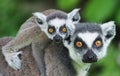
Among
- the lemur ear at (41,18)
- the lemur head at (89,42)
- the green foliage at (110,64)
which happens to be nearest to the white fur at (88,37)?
the lemur head at (89,42)

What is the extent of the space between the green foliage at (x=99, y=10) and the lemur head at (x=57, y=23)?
2.94 m

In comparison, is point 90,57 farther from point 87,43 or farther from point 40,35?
point 40,35

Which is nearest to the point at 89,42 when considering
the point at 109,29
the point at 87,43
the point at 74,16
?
the point at 87,43

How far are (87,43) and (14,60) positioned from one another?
3.01 feet

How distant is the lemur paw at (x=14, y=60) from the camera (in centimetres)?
679

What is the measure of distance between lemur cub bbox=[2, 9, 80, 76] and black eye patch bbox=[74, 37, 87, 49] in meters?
0.22

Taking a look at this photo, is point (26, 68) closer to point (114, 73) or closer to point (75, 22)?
point (75, 22)

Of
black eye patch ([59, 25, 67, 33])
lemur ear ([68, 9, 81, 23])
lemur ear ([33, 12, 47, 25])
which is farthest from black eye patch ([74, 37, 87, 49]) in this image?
lemur ear ([33, 12, 47, 25])

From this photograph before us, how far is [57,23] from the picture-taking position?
6.86 metres

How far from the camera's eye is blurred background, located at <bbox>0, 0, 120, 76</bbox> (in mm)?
9938

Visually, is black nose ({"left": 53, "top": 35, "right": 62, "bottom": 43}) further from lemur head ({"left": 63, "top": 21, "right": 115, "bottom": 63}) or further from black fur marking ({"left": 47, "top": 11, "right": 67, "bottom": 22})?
black fur marking ({"left": 47, "top": 11, "right": 67, "bottom": 22})

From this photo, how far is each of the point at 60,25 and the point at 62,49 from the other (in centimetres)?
30

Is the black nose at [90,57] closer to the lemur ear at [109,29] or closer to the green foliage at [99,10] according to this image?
the lemur ear at [109,29]

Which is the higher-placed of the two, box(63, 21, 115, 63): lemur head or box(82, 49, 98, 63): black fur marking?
box(63, 21, 115, 63): lemur head
